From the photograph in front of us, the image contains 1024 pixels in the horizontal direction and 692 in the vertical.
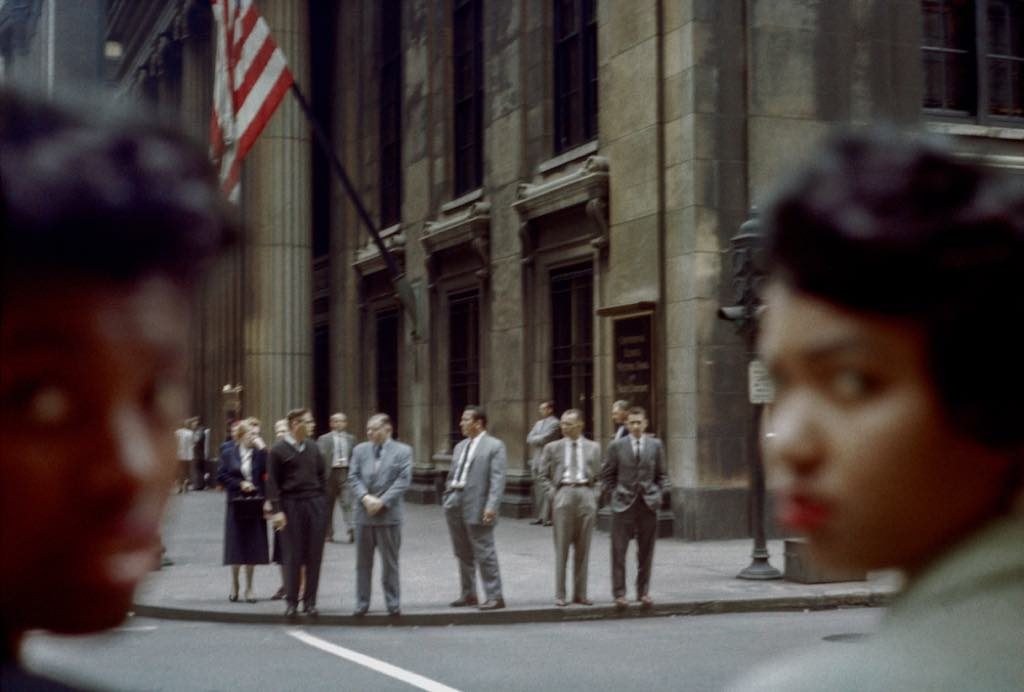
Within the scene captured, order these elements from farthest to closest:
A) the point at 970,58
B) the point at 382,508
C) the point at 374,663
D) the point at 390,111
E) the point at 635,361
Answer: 1. the point at 390,111
2. the point at 970,58
3. the point at 635,361
4. the point at 382,508
5. the point at 374,663

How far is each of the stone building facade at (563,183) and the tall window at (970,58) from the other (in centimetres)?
3

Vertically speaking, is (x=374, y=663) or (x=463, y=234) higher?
(x=463, y=234)

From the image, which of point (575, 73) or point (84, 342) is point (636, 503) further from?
point (84, 342)

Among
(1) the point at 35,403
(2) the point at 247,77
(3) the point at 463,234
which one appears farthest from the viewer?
(3) the point at 463,234

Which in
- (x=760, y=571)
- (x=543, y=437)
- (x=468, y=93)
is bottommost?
(x=760, y=571)

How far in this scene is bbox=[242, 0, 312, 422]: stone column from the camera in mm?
34844

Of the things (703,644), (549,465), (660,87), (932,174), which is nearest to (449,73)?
(660,87)

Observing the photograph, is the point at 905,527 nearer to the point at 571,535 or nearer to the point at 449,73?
A: the point at 571,535

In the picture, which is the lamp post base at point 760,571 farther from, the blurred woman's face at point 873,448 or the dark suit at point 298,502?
the blurred woman's face at point 873,448

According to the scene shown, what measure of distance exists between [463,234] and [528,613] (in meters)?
14.8

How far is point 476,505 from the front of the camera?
48.0 feet

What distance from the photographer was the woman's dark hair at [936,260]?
110cm

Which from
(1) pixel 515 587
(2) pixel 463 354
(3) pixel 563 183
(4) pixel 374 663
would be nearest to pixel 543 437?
(3) pixel 563 183

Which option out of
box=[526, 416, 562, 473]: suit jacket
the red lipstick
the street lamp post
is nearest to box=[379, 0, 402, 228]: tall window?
box=[526, 416, 562, 473]: suit jacket
